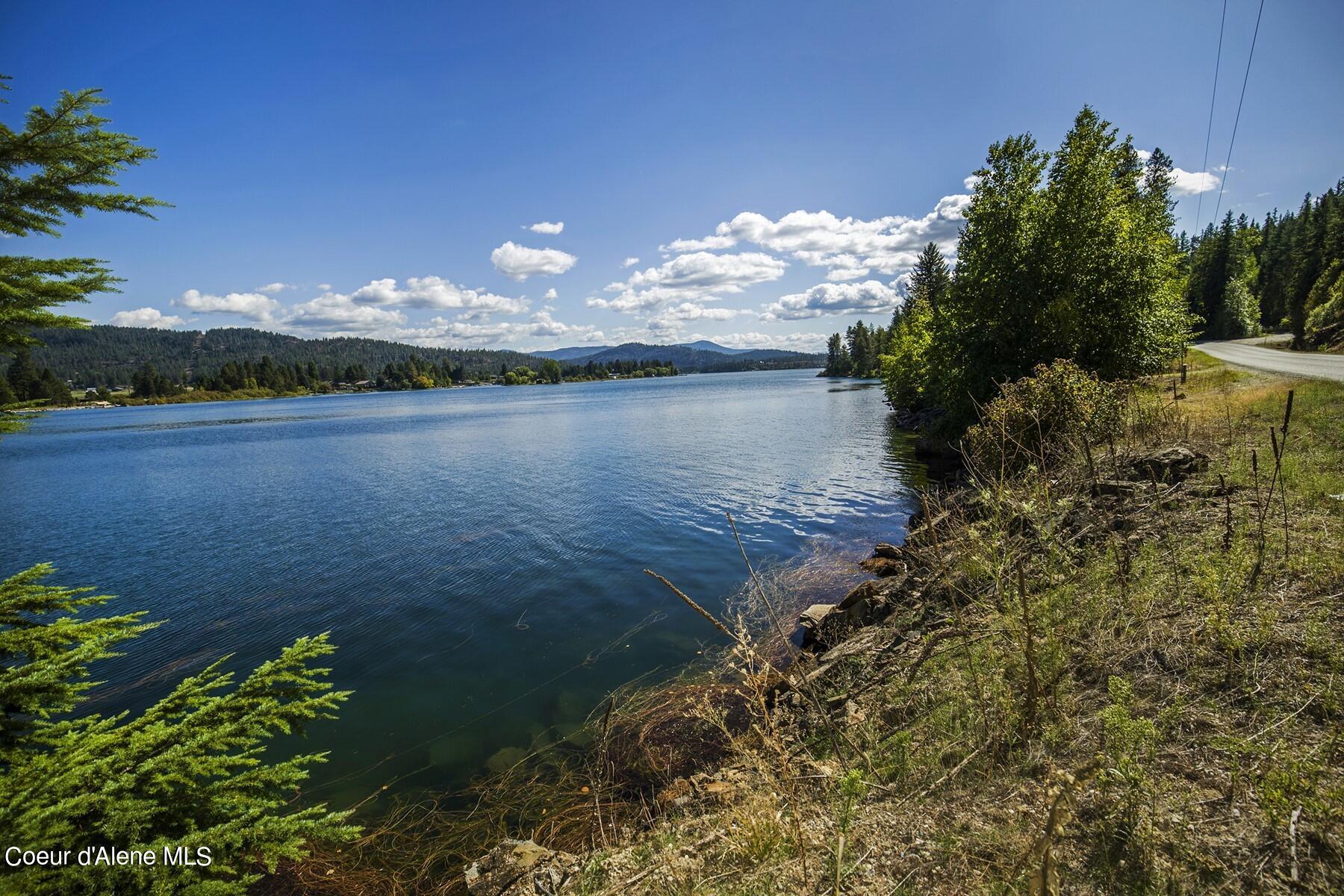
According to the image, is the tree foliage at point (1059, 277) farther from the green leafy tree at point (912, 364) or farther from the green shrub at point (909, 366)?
the green shrub at point (909, 366)

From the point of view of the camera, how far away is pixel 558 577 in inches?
602

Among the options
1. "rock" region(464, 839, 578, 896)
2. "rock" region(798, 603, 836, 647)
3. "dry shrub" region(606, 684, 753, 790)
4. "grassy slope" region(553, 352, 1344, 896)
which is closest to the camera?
"grassy slope" region(553, 352, 1344, 896)

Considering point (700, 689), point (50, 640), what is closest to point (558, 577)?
point (700, 689)

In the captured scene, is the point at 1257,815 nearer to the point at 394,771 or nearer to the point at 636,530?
the point at 394,771

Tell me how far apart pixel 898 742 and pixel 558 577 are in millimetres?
11458

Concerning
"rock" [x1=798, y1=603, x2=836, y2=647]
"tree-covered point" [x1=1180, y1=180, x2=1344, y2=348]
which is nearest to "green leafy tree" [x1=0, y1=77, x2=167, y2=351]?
"rock" [x1=798, y1=603, x2=836, y2=647]

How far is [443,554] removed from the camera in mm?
17578

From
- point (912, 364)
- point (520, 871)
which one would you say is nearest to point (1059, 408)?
point (520, 871)

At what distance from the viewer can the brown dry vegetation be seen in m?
3.43

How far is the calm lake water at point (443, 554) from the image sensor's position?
9852 mm

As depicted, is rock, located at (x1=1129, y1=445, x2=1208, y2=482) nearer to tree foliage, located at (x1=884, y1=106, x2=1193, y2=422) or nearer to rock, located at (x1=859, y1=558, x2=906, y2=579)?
rock, located at (x1=859, y1=558, x2=906, y2=579)

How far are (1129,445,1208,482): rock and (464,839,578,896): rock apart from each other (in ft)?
38.2

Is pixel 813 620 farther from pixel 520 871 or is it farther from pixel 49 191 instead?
pixel 49 191

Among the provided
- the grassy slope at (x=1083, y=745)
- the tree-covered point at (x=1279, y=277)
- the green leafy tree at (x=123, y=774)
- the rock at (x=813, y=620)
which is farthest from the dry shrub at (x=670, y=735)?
the tree-covered point at (x=1279, y=277)
